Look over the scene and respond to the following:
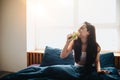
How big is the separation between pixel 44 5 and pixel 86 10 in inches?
32.1

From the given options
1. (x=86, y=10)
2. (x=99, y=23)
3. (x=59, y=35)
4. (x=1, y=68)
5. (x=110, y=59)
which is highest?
(x=86, y=10)

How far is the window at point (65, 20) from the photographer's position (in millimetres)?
2926

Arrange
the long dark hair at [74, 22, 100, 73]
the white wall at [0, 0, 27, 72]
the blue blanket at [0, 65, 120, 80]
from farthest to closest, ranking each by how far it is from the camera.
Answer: the white wall at [0, 0, 27, 72], the long dark hair at [74, 22, 100, 73], the blue blanket at [0, 65, 120, 80]

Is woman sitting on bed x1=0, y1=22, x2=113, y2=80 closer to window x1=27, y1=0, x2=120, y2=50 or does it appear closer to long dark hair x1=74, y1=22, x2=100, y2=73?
long dark hair x1=74, y1=22, x2=100, y2=73

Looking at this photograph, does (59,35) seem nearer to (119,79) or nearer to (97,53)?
(97,53)

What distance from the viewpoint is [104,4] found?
2.95 meters

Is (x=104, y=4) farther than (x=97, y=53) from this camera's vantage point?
Yes

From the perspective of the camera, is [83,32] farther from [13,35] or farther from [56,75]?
[13,35]

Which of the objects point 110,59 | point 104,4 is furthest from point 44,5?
point 110,59

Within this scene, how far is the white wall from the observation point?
303 cm

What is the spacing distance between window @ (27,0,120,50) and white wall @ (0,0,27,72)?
0.12m

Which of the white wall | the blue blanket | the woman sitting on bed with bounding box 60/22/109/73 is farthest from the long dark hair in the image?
the white wall

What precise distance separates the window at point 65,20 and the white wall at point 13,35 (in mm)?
124

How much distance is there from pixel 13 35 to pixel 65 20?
1.00m
